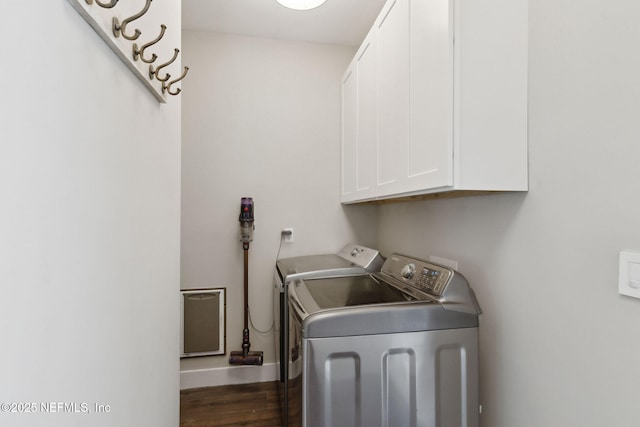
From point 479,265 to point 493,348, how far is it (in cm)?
35

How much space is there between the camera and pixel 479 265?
1.37m

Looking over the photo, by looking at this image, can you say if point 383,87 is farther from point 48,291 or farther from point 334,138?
point 48,291

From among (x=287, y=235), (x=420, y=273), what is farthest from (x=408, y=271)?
(x=287, y=235)

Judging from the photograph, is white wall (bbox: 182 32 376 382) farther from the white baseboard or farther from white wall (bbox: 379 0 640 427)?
white wall (bbox: 379 0 640 427)

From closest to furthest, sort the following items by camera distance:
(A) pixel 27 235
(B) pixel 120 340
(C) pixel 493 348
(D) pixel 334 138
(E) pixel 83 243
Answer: (A) pixel 27 235 < (E) pixel 83 243 < (B) pixel 120 340 < (C) pixel 493 348 < (D) pixel 334 138

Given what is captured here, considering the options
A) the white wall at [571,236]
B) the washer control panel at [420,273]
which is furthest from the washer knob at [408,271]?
the white wall at [571,236]

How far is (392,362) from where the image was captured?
43.8 inches

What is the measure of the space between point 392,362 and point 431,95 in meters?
0.99

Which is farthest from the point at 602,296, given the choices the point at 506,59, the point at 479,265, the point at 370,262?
the point at 370,262

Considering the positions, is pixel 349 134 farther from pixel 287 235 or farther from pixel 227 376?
Answer: pixel 227 376

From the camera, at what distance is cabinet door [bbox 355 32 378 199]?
1771 mm

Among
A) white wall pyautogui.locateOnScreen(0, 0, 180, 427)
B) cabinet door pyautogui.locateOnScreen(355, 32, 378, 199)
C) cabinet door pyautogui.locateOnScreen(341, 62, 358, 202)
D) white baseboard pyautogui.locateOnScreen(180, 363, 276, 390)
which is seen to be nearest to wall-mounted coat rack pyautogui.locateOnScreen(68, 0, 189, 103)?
white wall pyautogui.locateOnScreen(0, 0, 180, 427)

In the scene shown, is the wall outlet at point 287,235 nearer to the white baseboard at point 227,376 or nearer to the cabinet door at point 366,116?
the cabinet door at point 366,116

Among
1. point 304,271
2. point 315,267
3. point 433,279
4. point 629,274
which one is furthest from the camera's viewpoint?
point 315,267
